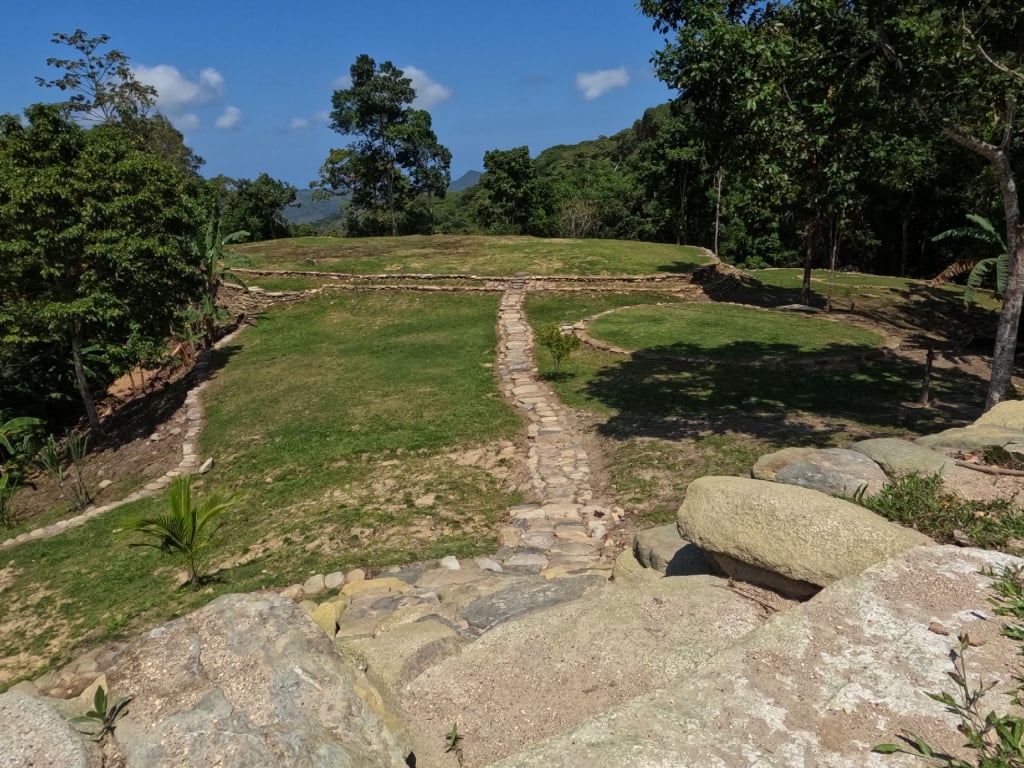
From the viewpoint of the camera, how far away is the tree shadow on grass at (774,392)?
10562mm

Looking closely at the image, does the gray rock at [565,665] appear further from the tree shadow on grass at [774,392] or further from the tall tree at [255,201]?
the tall tree at [255,201]

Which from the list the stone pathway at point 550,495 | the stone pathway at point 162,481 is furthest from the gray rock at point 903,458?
the stone pathway at point 162,481

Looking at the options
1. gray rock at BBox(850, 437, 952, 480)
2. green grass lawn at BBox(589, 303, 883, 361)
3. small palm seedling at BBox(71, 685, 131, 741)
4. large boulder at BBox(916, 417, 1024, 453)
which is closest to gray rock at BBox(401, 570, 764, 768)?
small palm seedling at BBox(71, 685, 131, 741)

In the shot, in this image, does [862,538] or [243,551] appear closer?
[862,538]

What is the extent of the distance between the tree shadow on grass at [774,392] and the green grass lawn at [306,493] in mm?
2771

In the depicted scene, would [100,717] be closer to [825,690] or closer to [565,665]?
[565,665]

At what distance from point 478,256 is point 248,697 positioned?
25953 millimetres

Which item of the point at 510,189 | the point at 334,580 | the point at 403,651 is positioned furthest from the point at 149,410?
the point at 510,189

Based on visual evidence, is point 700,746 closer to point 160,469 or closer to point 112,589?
point 112,589

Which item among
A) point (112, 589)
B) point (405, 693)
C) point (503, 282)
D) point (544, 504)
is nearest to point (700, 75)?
point (544, 504)

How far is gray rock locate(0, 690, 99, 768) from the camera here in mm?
2400

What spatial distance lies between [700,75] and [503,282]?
1485 cm

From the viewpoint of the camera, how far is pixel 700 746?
274 cm

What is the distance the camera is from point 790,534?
425cm
